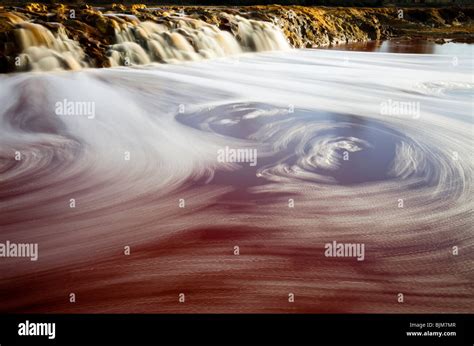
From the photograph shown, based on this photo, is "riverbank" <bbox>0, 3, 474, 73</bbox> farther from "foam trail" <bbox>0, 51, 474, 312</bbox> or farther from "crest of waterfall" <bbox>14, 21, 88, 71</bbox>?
"foam trail" <bbox>0, 51, 474, 312</bbox>

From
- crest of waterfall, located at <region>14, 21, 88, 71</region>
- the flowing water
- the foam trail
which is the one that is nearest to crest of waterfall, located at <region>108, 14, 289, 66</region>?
crest of waterfall, located at <region>14, 21, 88, 71</region>

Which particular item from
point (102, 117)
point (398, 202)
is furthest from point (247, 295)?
point (102, 117)

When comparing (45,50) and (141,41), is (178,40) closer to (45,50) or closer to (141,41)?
(141,41)

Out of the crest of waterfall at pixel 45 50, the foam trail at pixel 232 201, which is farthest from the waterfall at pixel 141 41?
the foam trail at pixel 232 201

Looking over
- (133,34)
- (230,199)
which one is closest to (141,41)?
(133,34)

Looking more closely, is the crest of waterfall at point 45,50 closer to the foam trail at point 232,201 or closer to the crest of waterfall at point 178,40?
the crest of waterfall at point 178,40
